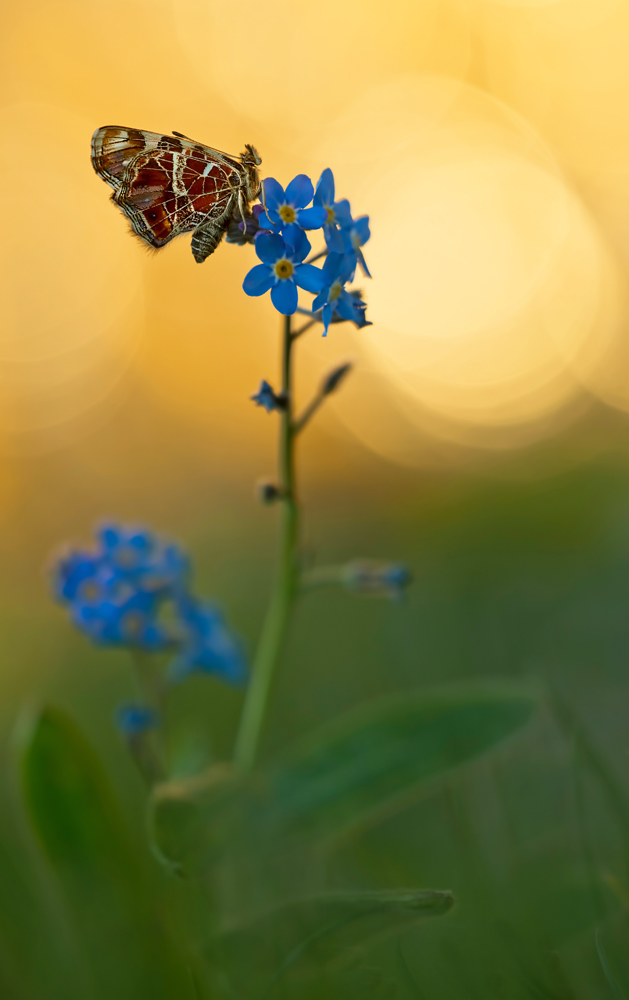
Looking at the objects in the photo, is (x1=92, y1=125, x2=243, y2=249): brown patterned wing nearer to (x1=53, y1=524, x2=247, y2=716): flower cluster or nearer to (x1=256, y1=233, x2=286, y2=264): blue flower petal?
(x1=256, y1=233, x2=286, y2=264): blue flower petal

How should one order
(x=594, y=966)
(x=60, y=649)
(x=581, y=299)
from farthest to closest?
(x=581, y=299) → (x=60, y=649) → (x=594, y=966)

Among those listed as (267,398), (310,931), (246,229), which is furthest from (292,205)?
(310,931)

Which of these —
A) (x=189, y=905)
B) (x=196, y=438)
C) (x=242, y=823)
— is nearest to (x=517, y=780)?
(x=242, y=823)

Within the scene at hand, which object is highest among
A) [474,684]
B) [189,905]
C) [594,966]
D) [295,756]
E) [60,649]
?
[474,684]

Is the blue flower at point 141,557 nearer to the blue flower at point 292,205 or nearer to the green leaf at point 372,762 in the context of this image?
the green leaf at point 372,762

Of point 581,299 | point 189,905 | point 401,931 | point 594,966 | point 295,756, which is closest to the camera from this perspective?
point 594,966

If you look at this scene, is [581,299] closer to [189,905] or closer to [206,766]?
[206,766]

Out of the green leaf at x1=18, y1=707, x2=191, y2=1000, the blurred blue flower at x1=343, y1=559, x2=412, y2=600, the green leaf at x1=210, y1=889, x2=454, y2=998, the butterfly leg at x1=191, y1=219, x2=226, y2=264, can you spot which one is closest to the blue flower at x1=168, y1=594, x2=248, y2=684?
the green leaf at x1=18, y1=707, x2=191, y2=1000

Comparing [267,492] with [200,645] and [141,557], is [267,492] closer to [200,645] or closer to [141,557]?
[141,557]
